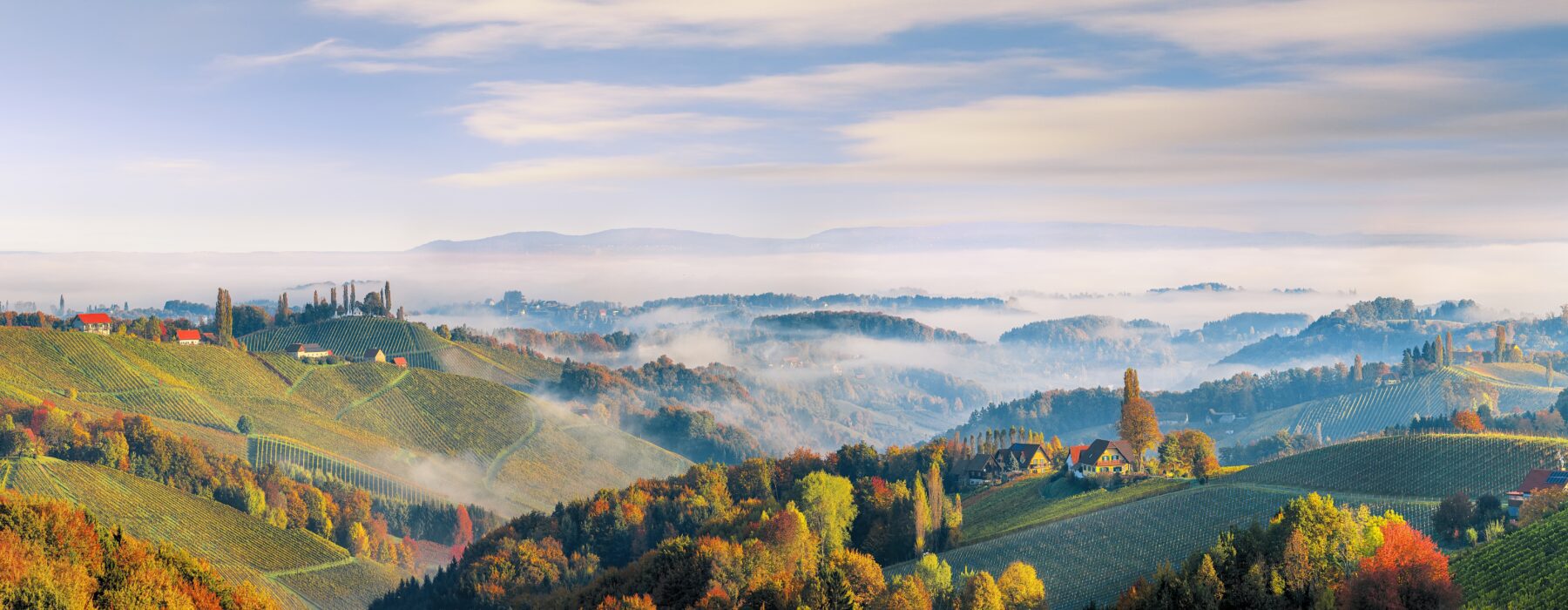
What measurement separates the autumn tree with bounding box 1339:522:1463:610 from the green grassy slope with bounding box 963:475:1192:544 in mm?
50071

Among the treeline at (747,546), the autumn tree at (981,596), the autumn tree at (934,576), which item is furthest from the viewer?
the autumn tree at (934,576)

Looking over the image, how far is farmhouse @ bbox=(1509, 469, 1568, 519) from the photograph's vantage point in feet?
311

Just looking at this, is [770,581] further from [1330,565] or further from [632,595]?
[1330,565]

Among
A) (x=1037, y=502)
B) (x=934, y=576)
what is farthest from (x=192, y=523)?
(x=934, y=576)

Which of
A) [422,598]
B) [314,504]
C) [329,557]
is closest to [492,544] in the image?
[422,598]

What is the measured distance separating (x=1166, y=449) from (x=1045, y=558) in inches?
1515

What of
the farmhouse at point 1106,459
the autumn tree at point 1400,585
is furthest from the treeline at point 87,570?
the farmhouse at point 1106,459

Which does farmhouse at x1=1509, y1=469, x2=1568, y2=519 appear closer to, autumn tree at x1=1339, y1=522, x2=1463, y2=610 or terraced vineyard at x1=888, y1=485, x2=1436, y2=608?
terraced vineyard at x1=888, y1=485, x2=1436, y2=608

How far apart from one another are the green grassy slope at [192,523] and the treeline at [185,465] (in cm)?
486

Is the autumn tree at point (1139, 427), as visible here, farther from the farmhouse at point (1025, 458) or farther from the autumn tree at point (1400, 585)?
the autumn tree at point (1400, 585)

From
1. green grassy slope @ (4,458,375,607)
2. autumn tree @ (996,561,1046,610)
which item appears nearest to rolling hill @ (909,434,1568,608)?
autumn tree @ (996,561,1046,610)

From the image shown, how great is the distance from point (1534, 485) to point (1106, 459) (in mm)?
46177

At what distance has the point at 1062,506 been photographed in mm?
124312

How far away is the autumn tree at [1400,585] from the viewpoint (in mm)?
65812
